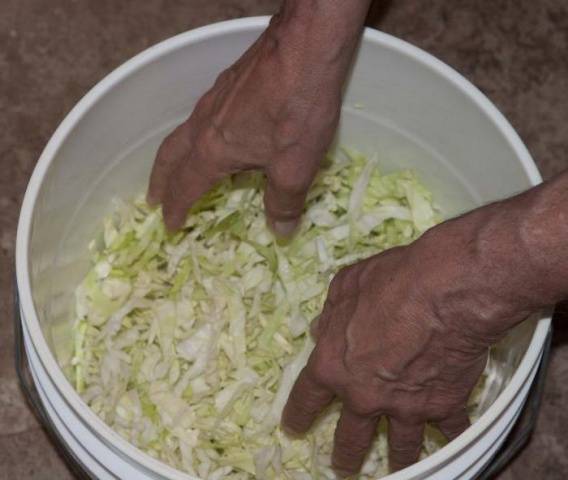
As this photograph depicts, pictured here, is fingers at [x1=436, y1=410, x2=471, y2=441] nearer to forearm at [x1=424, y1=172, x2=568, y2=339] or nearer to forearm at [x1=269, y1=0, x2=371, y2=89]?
forearm at [x1=424, y1=172, x2=568, y2=339]

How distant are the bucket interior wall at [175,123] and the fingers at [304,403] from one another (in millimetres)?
219

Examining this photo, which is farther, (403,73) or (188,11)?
(188,11)

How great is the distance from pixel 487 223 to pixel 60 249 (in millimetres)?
520

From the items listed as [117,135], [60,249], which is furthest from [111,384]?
[117,135]

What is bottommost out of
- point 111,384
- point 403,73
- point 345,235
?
point 111,384

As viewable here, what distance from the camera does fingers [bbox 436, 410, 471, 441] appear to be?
3.77 ft

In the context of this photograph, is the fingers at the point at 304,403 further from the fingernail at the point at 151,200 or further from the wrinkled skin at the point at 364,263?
the fingernail at the point at 151,200

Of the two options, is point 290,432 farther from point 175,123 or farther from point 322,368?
point 175,123

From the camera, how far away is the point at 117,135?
132cm

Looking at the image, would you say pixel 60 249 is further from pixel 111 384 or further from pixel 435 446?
pixel 435 446

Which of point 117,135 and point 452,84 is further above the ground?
point 452,84

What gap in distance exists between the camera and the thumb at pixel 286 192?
121cm

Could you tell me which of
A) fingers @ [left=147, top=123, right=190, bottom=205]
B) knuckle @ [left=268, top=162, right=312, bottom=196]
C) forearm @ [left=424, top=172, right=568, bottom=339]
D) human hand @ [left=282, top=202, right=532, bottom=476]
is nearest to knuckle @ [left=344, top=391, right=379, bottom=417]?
human hand @ [left=282, top=202, right=532, bottom=476]

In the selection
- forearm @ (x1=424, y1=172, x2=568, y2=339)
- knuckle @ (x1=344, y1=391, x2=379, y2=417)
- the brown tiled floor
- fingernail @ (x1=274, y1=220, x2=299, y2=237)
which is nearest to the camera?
forearm @ (x1=424, y1=172, x2=568, y2=339)
